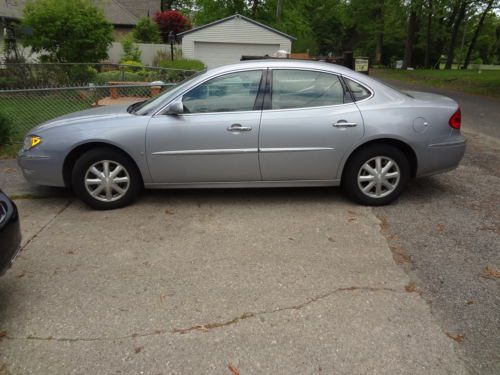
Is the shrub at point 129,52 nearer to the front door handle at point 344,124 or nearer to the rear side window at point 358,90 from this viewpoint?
the rear side window at point 358,90

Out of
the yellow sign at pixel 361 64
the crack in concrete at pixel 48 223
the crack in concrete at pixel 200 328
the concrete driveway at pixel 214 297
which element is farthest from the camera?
the yellow sign at pixel 361 64

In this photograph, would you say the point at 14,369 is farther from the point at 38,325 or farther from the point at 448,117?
the point at 448,117

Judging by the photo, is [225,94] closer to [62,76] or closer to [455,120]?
[455,120]

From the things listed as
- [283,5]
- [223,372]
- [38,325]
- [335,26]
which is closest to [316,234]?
[223,372]

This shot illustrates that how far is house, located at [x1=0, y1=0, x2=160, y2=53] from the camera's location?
19.6 metres

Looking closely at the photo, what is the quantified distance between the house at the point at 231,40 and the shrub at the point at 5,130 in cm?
1581

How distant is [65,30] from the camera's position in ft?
50.2

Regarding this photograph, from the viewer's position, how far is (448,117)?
484cm

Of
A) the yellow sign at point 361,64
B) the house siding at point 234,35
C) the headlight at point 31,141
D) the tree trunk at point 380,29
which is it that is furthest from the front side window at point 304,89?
the tree trunk at point 380,29

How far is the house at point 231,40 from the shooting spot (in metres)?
22.1

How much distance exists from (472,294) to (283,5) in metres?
33.8

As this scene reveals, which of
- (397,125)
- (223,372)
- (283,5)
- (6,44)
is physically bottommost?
(223,372)

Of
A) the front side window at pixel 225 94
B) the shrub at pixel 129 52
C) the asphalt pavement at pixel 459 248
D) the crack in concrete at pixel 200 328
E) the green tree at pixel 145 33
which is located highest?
the green tree at pixel 145 33

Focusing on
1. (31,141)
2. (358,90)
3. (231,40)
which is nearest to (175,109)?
(31,141)
